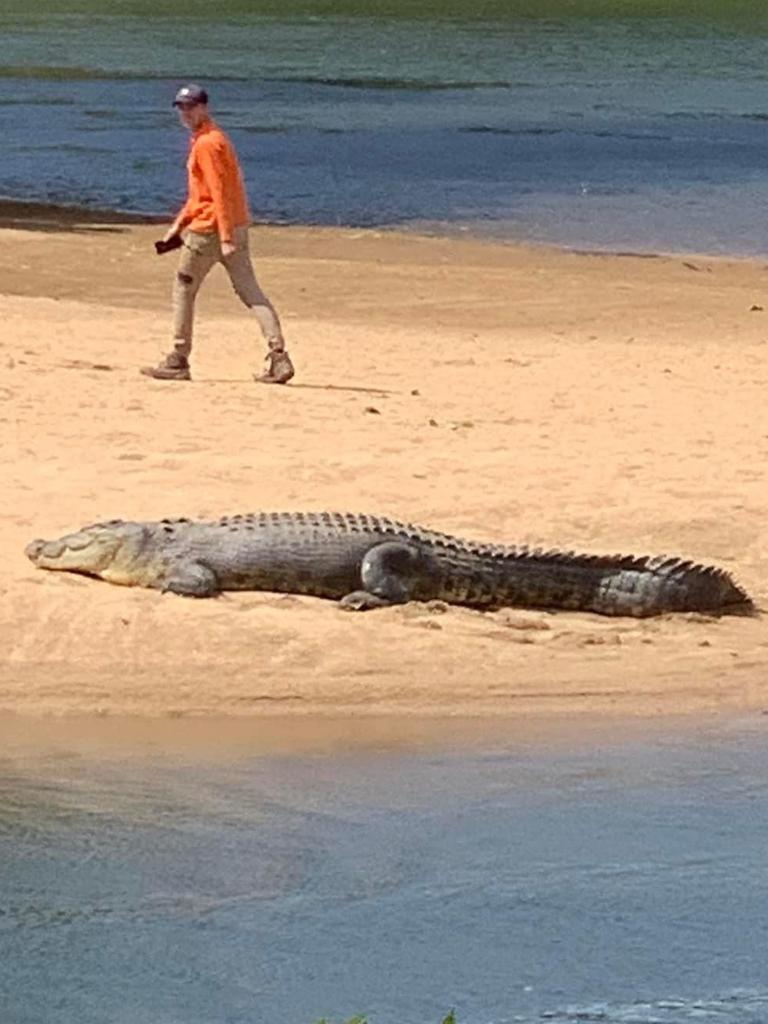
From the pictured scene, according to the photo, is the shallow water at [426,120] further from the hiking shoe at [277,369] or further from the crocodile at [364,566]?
the crocodile at [364,566]

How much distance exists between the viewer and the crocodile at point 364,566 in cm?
1016

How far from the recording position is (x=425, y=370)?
15.5 metres

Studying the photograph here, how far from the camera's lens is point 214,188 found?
13711mm

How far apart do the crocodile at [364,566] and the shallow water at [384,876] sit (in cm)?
122

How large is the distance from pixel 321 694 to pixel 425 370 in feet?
Answer: 20.9

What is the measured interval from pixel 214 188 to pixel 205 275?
596mm

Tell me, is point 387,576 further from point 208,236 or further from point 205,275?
point 205,275

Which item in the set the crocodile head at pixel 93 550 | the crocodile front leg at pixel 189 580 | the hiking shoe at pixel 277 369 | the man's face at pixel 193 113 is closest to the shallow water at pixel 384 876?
the crocodile front leg at pixel 189 580

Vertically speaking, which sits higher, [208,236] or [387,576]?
[208,236]

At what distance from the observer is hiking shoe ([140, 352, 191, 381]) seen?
47.1ft

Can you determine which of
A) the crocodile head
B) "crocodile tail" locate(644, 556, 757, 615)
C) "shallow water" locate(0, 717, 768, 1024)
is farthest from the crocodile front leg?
"crocodile tail" locate(644, 556, 757, 615)

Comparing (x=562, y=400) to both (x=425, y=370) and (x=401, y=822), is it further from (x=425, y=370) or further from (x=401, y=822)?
(x=401, y=822)

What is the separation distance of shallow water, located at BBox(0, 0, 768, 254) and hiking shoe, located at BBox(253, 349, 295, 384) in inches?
438

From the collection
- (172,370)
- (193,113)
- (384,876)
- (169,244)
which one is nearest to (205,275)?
(169,244)
